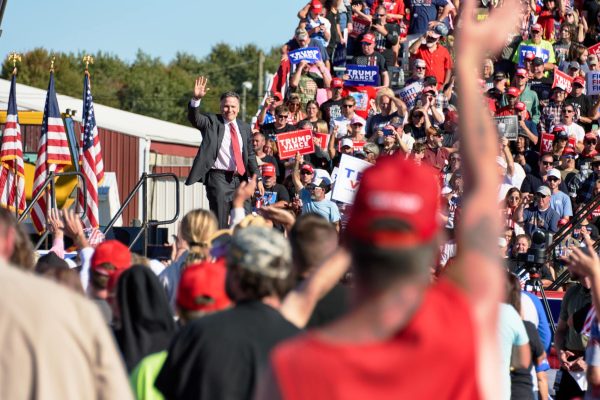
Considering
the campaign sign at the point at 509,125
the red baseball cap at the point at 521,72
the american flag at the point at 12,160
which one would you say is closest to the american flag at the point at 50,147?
the american flag at the point at 12,160

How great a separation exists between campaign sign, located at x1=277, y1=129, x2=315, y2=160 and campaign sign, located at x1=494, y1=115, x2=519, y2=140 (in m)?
2.71

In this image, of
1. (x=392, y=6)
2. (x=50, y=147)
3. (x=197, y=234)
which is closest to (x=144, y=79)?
(x=392, y=6)

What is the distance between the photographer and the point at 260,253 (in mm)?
3988

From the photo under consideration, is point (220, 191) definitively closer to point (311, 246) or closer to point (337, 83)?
point (337, 83)

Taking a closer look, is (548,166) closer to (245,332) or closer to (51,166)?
(51,166)

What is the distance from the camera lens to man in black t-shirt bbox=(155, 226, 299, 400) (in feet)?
12.9

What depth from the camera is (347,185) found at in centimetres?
1519

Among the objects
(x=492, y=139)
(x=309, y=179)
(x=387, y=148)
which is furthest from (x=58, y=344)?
(x=387, y=148)

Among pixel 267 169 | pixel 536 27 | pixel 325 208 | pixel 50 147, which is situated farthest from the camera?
pixel 536 27

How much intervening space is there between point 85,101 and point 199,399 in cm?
1405

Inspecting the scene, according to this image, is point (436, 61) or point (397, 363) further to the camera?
point (436, 61)

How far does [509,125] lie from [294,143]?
124 inches

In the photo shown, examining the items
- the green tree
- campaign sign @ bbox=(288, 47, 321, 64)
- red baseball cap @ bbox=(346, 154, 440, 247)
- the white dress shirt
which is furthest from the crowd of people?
the green tree

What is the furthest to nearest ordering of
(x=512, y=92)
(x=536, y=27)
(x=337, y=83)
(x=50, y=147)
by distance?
(x=536, y=27) → (x=337, y=83) → (x=512, y=92) → (x=50, y=147)
